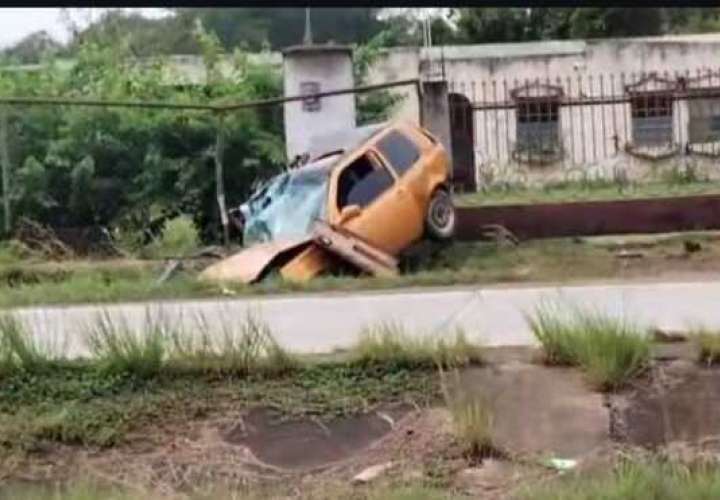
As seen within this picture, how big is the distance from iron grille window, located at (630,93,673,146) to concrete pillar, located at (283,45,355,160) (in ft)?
37.4

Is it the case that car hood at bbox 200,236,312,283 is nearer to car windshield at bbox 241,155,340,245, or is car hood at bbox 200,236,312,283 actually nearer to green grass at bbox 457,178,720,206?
car windshield at bbox 241,155,340,245

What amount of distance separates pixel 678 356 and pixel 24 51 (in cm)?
2303

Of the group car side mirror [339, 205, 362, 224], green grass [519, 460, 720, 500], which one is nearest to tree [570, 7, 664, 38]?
car side mirror [339, 205, 362, 224]

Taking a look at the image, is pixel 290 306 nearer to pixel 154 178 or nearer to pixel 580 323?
pixel 580 323

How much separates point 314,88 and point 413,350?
1011cm

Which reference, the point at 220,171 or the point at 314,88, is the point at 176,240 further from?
the point at 314,88

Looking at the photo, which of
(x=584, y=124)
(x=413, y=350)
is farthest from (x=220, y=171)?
(x=584, y=124)

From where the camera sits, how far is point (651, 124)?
28.4 meters

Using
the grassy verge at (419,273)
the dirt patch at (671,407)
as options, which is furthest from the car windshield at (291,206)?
the dirt patch at (671,407)

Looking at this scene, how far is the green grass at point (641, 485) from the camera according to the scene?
5488 millimetres

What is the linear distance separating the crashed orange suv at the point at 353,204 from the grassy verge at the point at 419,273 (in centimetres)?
34

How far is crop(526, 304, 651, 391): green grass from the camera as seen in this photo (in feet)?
26.6

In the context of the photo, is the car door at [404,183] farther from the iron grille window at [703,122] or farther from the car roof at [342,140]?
the iron grille window at [703,122]

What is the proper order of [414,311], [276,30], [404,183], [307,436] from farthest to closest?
[276,30], [404,183], [414,311], [307,436]
